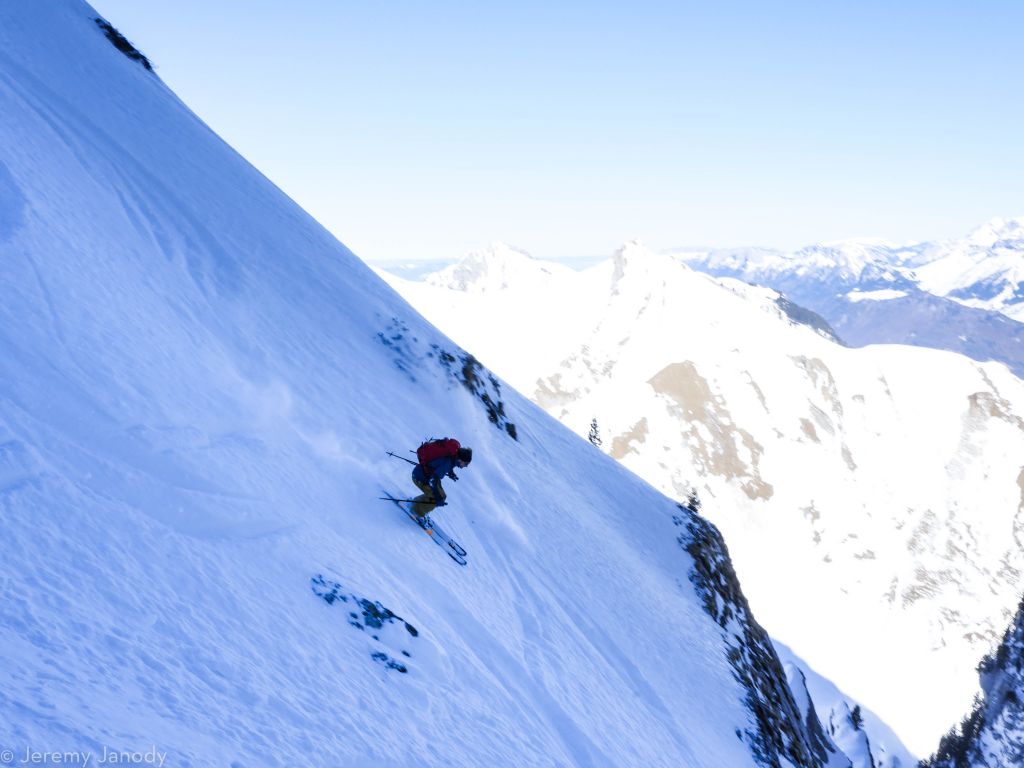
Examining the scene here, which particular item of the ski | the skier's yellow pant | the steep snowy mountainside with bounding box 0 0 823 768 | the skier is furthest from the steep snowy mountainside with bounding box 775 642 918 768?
the skier

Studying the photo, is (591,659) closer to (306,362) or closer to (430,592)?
(430,592)

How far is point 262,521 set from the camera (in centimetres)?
1158

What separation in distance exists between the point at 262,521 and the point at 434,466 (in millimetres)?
4752

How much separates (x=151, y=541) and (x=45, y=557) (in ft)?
5.49

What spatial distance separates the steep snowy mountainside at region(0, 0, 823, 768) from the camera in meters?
7.46

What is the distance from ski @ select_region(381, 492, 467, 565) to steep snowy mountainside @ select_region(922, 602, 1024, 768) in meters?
107

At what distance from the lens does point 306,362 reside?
822 inches

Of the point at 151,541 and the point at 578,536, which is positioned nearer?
the point at 151,541

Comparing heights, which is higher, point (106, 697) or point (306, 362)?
point (306, 362)

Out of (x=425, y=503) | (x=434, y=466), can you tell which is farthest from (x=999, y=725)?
(x=434, y=466)

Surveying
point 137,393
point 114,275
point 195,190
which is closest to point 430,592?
point 137,393

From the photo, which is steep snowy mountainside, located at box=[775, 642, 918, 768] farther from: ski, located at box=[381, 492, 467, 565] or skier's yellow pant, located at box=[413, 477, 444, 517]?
skier's yellow pant, located at box=[413, 477, 444, 517]

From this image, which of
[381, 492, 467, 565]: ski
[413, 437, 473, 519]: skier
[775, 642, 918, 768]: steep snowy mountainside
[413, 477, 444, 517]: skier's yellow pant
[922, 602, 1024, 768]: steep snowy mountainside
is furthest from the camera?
[922, 602, 1024, 768]: steep snowy mountainside

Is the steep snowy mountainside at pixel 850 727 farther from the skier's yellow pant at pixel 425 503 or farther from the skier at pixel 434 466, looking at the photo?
the skier at pixel 434 466
